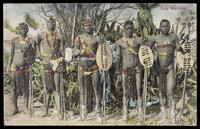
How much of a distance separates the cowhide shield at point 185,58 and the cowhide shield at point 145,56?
1.04ft

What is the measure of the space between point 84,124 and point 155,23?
4.70 ft

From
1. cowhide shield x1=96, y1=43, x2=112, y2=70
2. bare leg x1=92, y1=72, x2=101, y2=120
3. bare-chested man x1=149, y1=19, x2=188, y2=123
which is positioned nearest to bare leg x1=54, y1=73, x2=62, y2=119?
bare leg x1=92, y1=72, x2=101, y2=120

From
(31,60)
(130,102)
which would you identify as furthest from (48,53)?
(130,102)

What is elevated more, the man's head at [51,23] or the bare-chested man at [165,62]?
the man's head at [51,23]

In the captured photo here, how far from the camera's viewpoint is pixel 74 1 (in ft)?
17.9

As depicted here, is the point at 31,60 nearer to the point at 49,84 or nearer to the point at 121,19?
the point at 49,84

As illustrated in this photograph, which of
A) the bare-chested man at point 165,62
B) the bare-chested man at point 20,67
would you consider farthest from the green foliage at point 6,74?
the bare-chested man at point 165,62

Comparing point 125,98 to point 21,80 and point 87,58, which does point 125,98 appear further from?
point 21,80

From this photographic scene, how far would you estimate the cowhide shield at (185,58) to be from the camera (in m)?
5.45

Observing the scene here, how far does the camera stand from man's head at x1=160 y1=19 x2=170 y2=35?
5.41 meters

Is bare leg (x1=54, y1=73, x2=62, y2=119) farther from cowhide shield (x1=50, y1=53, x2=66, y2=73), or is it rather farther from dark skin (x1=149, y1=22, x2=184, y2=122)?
dark skin (x1=149, y1=22, x2=184, y2=122)

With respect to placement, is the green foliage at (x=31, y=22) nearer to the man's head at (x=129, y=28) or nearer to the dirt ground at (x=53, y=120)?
the dirt ground at (x=53, y=120)

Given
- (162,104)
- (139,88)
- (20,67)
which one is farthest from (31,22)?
(162,104)

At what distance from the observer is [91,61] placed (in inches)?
215
